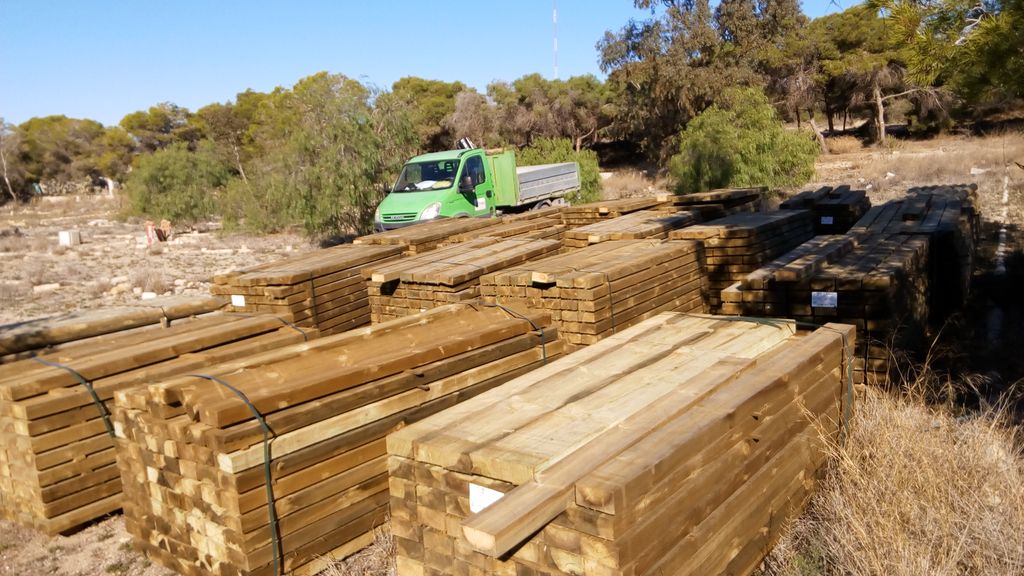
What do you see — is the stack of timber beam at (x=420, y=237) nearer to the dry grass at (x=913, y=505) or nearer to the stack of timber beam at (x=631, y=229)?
the stack of timber beam at (x=631, y=229)

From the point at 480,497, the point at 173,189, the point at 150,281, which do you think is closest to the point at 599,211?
the point at 480,497

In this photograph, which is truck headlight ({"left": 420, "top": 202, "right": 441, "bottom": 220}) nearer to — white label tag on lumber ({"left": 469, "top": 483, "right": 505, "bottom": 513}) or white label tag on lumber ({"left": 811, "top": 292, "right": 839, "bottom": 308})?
white label tag on lumber ({"left": 811, "top": 292, "right": 839, "bottom": 308})

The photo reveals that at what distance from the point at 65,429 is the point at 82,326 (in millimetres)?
2186

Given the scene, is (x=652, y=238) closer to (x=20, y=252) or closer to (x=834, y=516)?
(x=834, y=516)

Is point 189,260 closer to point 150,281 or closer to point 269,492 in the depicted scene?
point 150,281

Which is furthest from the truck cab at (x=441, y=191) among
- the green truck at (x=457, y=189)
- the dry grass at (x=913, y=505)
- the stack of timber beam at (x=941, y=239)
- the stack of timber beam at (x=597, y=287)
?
the dry grass at (x=913, y=505)

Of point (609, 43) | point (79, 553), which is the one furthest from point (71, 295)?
point (609, 43)

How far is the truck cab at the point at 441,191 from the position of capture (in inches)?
616

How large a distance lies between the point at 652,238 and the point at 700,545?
22.1 feet

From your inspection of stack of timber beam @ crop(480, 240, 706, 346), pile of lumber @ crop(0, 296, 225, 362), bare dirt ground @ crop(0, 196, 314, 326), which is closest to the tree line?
bare dirt ground @ crop(0, 196, 314, 326)

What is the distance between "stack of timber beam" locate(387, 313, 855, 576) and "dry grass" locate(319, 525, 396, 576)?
85 centimetres

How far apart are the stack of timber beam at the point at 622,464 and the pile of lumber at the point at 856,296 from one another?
4.49ft

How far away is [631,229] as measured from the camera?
33.6 ft

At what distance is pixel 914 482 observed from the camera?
4.52 meters
